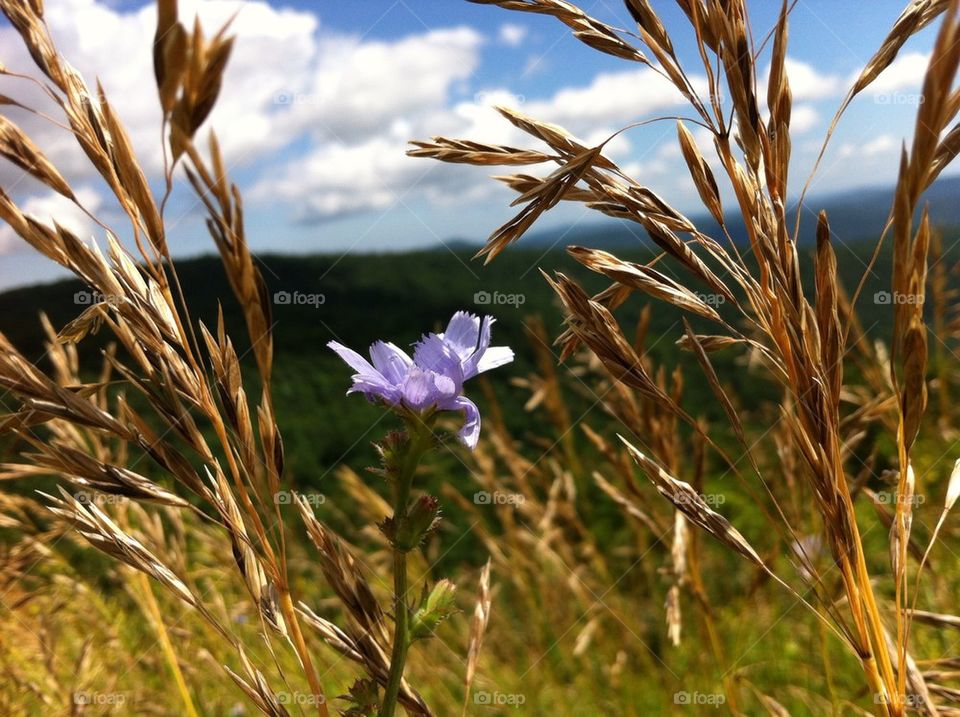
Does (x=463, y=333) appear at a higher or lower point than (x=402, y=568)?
higher

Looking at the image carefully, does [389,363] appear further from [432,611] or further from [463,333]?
[432,611]

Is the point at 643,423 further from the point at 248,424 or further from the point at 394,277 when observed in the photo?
the point at 394,277

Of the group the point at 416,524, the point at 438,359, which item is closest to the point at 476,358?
the point at 438,359

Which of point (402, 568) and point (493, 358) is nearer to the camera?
point (402, 568)

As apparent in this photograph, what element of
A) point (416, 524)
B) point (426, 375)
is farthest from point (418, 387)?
point (416, 524)

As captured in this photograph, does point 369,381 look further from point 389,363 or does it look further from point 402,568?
point 402,568

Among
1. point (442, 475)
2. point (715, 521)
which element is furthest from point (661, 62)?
point (442, 475)
